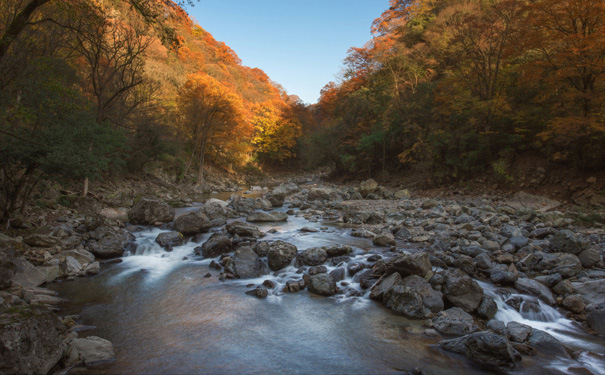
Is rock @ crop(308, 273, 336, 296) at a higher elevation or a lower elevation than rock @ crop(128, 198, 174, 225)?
lower

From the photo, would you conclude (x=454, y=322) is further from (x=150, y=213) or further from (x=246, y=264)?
(x=150, y=213)

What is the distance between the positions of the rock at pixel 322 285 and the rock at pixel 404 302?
108 cm

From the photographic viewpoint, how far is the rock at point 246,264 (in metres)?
7.01

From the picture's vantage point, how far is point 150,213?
11.3m

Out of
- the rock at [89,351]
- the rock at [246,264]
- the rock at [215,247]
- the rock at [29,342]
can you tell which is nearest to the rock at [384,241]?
the rock at [246,264]

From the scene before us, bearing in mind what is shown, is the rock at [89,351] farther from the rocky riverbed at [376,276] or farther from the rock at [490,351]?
the rock at [490,351]

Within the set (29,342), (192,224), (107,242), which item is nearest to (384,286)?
(29,342)

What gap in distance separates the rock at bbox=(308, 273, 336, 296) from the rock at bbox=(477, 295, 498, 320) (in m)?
2.63

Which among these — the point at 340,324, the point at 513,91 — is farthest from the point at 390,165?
the point at 340,324

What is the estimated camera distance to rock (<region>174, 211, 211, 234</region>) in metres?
10.1

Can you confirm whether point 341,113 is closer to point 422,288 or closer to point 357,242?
point 357,242

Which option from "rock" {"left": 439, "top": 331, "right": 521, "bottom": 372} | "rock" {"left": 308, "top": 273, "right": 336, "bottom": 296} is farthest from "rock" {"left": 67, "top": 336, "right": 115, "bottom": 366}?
"rock" {"left": 439, "top": 331, "right": 521, "bottom": 372}

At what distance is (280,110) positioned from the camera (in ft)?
140

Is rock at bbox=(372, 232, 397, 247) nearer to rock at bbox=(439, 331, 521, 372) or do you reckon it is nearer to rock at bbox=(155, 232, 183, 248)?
rock at bbox=(439, 331, 521, 372)
